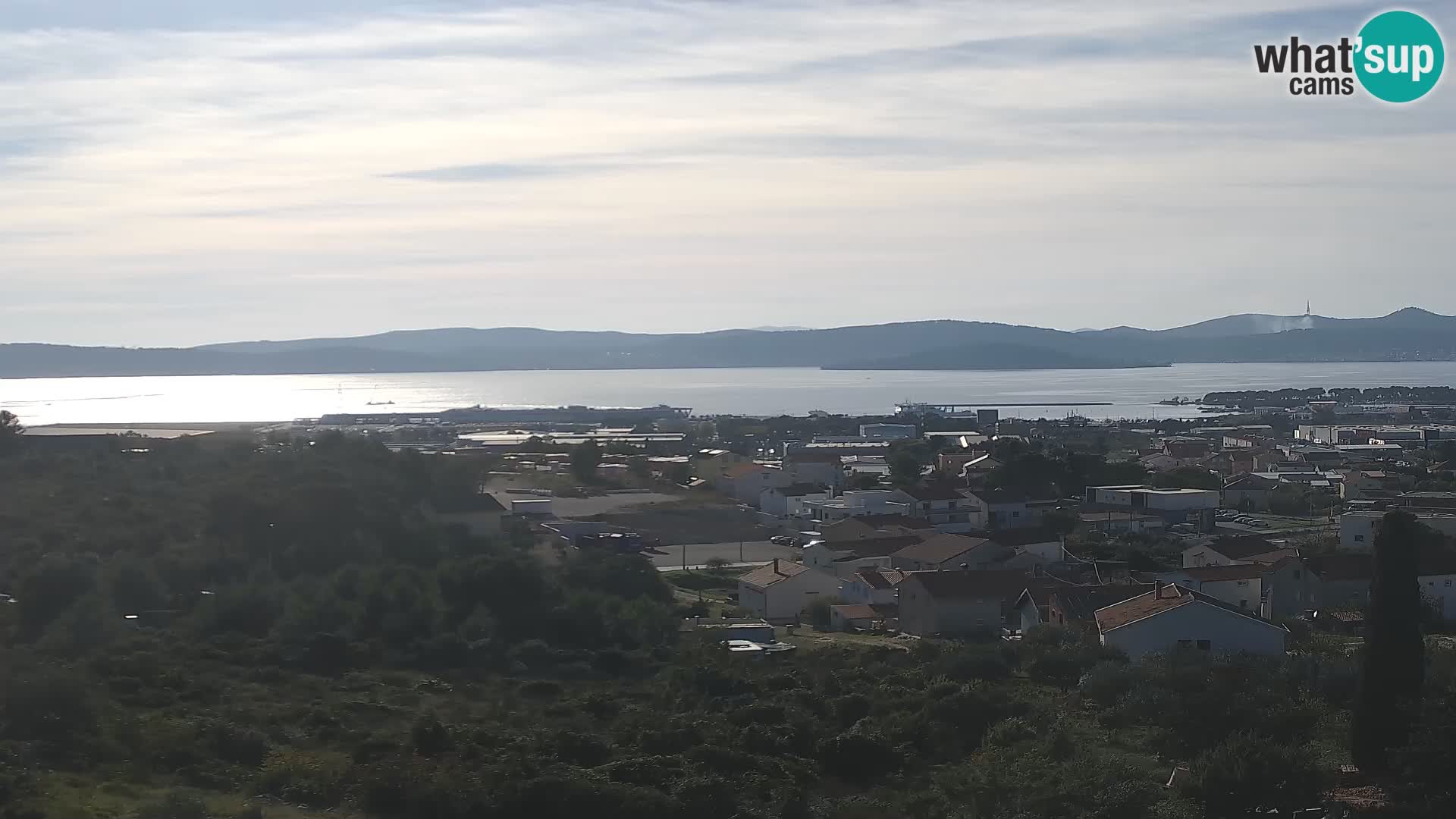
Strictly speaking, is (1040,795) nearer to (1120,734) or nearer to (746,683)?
(1120,734)

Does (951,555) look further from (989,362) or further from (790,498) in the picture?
(989,362)

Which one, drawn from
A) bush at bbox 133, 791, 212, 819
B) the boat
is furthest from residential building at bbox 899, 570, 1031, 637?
the boat

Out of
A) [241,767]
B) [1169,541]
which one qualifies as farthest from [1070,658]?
[1169,541]

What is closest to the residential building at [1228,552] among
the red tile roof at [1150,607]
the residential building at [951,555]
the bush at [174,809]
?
the residential building at [951,555]

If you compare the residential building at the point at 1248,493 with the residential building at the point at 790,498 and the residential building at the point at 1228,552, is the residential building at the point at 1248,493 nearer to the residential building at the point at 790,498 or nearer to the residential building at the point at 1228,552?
the residential building at the point at 790,498

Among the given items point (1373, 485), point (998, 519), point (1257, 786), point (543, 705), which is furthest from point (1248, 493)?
point (1257, 786)

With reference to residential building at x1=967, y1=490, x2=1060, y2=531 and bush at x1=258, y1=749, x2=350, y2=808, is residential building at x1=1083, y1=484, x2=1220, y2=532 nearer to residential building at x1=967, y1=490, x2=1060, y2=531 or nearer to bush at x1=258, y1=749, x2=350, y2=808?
residential building at x1=967, y1=490, x2=1060, y2=531
